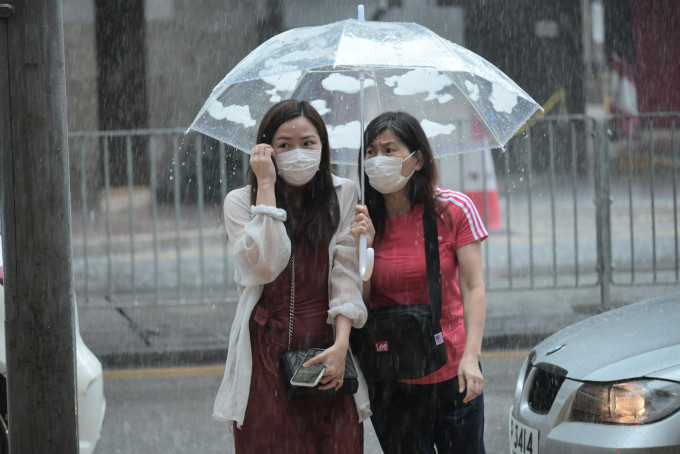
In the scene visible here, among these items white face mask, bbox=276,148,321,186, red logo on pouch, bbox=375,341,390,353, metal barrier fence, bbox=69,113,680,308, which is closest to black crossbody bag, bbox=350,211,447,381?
red logo on pouch, bbox=375,341,390,353

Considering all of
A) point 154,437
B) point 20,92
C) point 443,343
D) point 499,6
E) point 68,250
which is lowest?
point 154,437

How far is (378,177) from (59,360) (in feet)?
3.63

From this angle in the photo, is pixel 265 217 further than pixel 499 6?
No

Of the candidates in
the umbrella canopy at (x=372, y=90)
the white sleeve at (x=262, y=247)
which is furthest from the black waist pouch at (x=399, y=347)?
the umbrella canopy at (x=372, y=90)

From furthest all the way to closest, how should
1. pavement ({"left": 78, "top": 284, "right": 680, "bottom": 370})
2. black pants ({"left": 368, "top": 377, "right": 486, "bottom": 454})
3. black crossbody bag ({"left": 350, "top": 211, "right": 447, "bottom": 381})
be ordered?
pavement ({"left": 78, "top": 284, "right": 680, "bottom": 370}), black pants ({"left": 368, "top": 377, "right": 486, "bottom": 454}), black crossbody bag ({"left": 350, "top": 211, "right": 447, "bottom": 381})

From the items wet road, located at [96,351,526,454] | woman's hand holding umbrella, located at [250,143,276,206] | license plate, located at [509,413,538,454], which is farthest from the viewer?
wet road, located at [96,351,526,454]

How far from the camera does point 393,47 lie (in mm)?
3232

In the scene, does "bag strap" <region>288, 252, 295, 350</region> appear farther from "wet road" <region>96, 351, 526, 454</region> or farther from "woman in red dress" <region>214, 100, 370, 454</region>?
"wet road" <region>96, 351, 526, 454</region>

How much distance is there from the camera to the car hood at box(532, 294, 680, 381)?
3.46 m

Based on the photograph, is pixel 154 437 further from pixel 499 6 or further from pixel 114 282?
pixel 499 6

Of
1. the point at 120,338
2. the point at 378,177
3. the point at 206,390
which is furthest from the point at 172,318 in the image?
the point at 378,177

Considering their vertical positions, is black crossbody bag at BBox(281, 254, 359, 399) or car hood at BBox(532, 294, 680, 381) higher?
black crossbody bag at BBox(281, 254, 359, 399)

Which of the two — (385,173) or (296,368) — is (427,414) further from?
(385,173)

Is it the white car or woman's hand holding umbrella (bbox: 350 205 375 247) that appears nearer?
woman's hand holding umbrella (bbox: 350 205 375 247)
